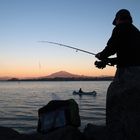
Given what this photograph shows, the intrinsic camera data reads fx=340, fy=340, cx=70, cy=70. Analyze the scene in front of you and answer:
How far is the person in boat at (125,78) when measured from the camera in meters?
6.77

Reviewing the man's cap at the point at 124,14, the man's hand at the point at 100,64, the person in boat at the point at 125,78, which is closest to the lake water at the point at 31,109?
the man's hand at the point at 100,64

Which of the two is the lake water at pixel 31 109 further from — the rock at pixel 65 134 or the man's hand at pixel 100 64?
the man's hand at pixel 100 64

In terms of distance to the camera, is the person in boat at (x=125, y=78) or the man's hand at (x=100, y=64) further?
the man's hand at (x=100, y=64)

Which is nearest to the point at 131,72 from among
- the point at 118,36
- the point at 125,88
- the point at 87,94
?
the point at 125,88

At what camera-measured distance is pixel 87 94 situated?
213 feet

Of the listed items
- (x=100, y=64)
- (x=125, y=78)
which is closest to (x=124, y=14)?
(x=100, y=64)

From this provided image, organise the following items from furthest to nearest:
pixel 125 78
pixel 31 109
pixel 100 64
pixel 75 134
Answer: pixel 31 109
pixel 75 134
pixel 100 64
pixel 125 78

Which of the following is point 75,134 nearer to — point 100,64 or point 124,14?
point 100,64

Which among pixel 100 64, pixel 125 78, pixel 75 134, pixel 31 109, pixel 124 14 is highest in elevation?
pixel 124 14

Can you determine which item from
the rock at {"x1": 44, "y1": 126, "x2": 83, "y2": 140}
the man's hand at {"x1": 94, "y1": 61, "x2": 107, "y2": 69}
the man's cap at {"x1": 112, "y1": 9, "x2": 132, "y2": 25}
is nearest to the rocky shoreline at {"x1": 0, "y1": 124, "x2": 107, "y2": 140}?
the rock at {"x1": 44, "y1": 126, "x2": 83, "y2": 140}

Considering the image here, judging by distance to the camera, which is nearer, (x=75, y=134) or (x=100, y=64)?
(x=100, y=64)

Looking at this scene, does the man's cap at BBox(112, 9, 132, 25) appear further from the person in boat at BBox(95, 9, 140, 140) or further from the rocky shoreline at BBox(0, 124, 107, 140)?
the rocky shoreline at BBox(0, 124, 107, 140)

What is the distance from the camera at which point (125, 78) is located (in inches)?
279

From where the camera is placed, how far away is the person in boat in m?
6.77
